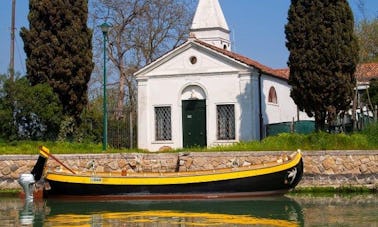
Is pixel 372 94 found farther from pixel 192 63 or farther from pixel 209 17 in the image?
pixel 192 63

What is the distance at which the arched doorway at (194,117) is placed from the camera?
3178 centimetres

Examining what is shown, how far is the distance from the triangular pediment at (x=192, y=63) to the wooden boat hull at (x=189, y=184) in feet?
31.4

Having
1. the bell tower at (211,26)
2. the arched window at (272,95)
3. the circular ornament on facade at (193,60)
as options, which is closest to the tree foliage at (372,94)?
the arched window at (272,95)

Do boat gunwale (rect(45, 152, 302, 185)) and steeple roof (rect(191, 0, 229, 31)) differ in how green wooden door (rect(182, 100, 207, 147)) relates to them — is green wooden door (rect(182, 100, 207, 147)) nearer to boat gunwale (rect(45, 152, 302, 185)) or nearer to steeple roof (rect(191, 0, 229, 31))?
steeple roof (rect(191, 0, 229, 31))

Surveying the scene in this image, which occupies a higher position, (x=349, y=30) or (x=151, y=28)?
(x=151, y=28)

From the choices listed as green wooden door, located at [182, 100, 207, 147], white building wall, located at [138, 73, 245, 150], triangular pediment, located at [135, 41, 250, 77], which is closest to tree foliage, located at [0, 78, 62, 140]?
white building wall, located at [138, 73, 245, 150]

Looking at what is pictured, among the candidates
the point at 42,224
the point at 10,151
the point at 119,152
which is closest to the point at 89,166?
the point at 119,152

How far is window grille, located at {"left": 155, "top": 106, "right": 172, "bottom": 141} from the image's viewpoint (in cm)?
3225

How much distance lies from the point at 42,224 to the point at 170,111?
1599 cm

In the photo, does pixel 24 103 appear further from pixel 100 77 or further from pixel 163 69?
pixel 100 77

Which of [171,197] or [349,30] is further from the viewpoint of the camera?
[349,30]

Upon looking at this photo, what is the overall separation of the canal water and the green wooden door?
9179 millimetres

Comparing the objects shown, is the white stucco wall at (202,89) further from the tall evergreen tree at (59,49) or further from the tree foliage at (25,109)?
the tree foliage at (25,109)

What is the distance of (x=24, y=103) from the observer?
27359 millimetres
